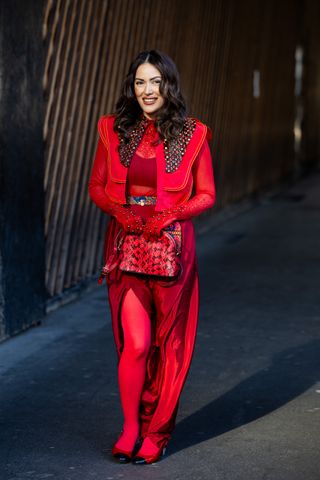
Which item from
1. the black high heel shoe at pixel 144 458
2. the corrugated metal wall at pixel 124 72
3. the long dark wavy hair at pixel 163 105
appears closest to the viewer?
the long dark wavy hair at pixel 163 105

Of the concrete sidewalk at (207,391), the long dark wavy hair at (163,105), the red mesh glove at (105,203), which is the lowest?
the concrete sidewalk at (207,391)

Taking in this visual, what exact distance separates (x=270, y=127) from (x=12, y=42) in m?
11.9

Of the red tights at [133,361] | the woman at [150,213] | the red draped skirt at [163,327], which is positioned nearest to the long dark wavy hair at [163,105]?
the woman at [150,213]

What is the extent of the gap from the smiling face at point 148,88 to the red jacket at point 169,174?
18cm

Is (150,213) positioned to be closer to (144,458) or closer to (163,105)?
(163,105)

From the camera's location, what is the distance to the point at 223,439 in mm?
5938

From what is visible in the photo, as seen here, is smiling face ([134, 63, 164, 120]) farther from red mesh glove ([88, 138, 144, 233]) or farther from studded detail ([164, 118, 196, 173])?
red mesh glove ([88, 138, 144, 233])

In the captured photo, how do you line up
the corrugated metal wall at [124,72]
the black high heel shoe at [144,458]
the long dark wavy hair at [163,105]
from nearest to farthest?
the long dark wavy hair at [163,105] < the black high heel shoe at [144,458] < the corrugated metal wall at [124,72]

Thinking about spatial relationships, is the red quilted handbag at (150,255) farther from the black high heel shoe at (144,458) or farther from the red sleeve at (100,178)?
the black high heel shoe at (144,458)

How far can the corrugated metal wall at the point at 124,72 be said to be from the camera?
9.34m

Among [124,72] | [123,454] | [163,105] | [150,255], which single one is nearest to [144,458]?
[123,454]

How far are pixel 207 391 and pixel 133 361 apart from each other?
1518mm

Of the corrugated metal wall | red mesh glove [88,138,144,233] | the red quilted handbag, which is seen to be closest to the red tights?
the red quilted handbag

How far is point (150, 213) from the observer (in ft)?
18.0
